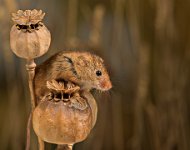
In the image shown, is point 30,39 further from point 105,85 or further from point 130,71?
point 130,71

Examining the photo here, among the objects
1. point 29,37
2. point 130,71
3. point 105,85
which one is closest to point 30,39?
point 29,37

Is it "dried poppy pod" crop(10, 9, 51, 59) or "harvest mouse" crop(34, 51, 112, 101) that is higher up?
"dried poppy pod" crop(10, 9, 51, 59)

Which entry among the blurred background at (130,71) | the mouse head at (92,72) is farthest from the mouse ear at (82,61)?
the blurred background at (130,71)

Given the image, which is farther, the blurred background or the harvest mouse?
the blurred background

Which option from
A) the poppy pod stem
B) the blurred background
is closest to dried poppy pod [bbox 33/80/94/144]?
the poppy pod stem

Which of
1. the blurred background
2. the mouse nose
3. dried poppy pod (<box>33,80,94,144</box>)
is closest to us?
dried poppy pod (<box>33,80,94,144</box>)

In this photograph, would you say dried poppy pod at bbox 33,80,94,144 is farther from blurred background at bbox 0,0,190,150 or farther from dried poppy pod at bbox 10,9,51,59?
blurred background at bbox 0,0,190,150
